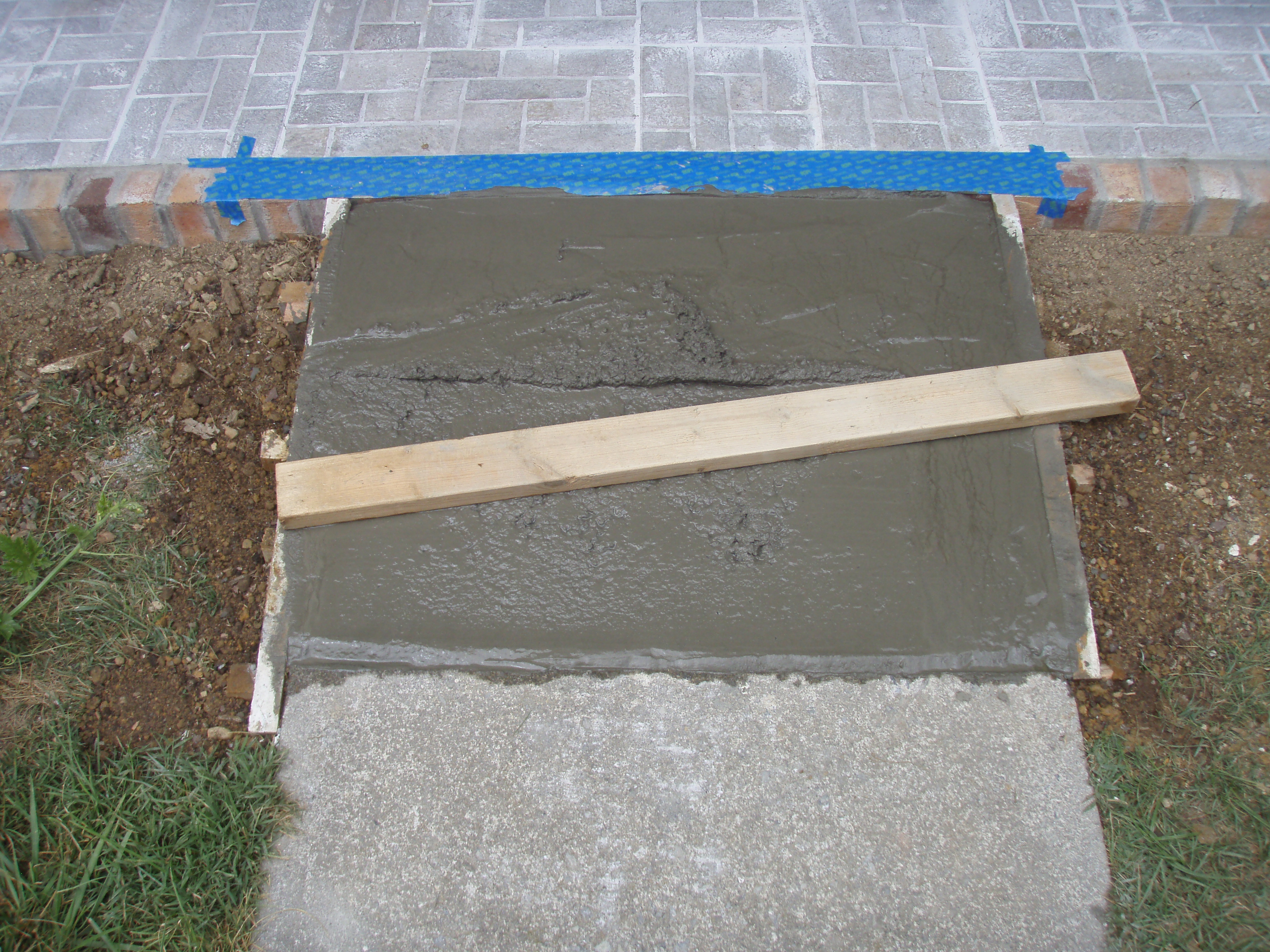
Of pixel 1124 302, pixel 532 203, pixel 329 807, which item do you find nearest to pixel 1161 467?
pixel 1124 302

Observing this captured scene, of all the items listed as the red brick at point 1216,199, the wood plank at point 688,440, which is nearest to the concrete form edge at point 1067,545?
the wood plank at point 688,440

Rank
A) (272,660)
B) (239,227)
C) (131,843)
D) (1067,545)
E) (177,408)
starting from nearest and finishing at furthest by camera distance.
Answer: (131,843) → (272,660) → (1067,545) → (177,408) → (239,227)

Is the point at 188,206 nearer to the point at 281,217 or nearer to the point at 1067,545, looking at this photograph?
the point at 281,217

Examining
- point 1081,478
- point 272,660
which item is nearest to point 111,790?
point 272,660

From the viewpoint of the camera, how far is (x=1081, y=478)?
110 inches

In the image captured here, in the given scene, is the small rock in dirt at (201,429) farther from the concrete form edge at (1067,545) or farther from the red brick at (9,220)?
the concrete form edge at (1067,545)

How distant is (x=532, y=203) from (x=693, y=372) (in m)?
1.05

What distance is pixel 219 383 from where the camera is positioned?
9.93ft

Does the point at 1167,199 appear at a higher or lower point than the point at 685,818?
higher

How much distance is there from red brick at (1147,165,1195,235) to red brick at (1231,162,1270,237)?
213 millimetres

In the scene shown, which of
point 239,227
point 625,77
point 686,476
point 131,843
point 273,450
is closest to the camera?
point 131,843

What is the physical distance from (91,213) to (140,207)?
0.21 metres

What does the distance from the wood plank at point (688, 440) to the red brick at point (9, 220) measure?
72.1 inches

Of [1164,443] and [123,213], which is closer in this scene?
[1164,443]
